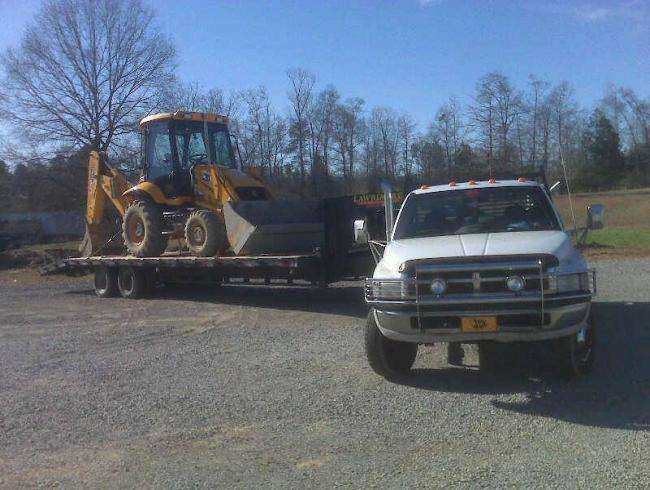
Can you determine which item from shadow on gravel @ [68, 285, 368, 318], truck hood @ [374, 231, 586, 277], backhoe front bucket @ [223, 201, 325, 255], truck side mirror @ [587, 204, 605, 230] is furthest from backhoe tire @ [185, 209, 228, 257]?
truck side mirror @ [587, 204, 605, 230]

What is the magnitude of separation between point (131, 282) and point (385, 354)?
10.9 m

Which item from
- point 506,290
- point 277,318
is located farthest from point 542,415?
point 277,318

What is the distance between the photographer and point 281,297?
52.1ft

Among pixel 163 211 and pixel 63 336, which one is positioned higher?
pixel 163 211

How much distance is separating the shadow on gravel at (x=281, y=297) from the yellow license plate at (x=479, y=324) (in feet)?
18.8

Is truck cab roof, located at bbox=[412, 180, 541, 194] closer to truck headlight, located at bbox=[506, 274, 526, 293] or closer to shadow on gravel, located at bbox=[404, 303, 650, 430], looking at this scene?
shadow on gravel, located at bbox=[404, 303, 650, 430]

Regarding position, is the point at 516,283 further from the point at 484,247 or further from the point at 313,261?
the point at 313,261

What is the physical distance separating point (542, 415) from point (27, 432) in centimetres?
448

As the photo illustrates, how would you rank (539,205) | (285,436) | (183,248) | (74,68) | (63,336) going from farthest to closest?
(74,68)
(183,248)
(63,336)
(539,205)
(285,436)

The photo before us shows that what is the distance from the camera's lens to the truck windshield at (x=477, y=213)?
8172 mm

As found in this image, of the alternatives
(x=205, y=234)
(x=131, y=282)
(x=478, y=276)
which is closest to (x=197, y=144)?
(x=205, y=234)

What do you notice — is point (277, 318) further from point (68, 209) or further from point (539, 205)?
point (68, 209)

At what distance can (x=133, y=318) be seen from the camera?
45.0 ft

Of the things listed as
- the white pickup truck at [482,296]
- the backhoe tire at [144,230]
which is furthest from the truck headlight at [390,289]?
the backhoe tire at [144,230]
